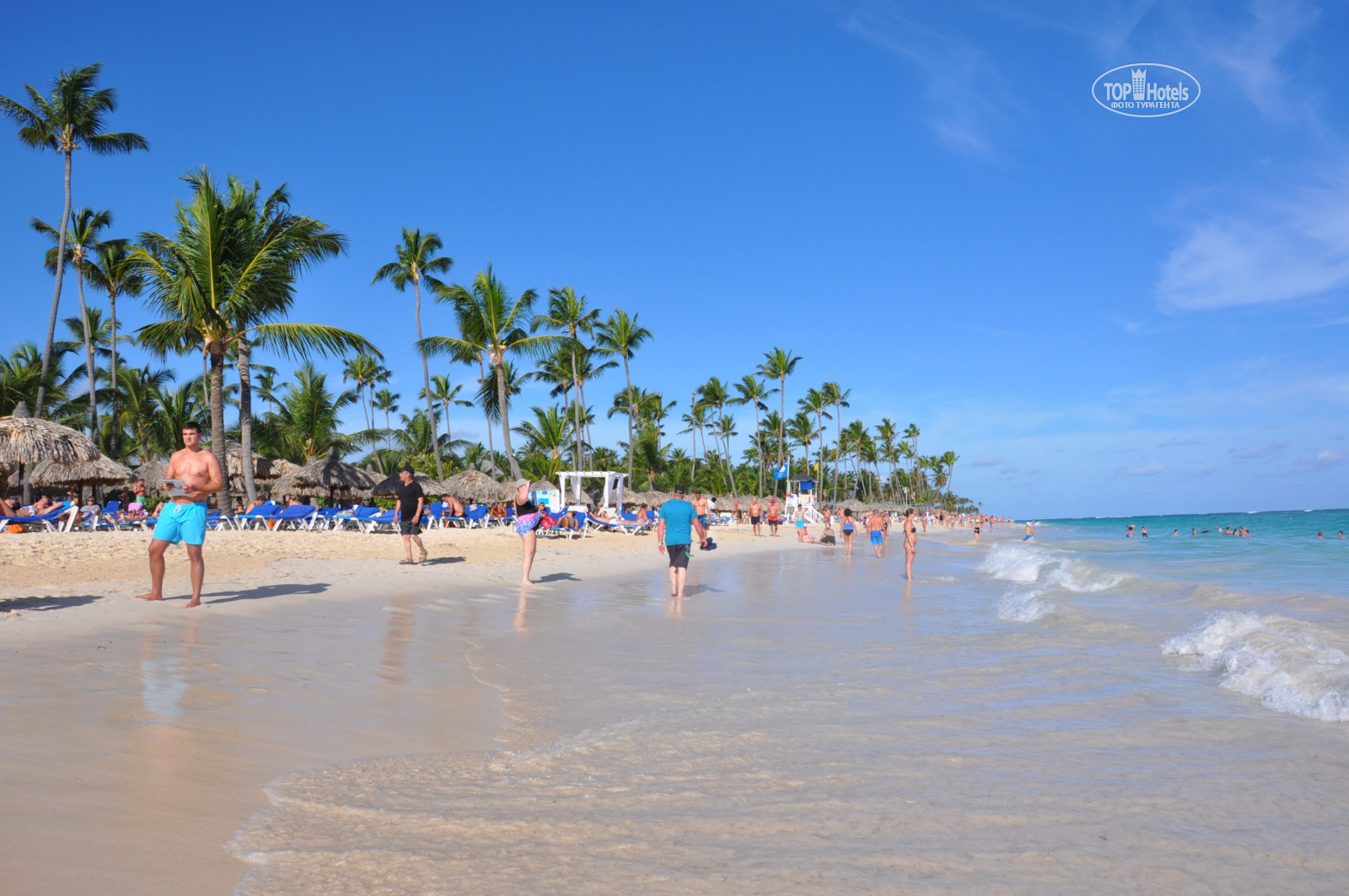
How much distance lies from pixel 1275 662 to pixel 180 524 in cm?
864

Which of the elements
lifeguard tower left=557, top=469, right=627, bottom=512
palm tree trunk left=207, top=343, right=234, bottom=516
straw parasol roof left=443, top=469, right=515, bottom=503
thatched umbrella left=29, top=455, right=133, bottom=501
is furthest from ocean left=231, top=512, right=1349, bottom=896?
straw parasol roof left=443, top=469, right=515, bottom=503

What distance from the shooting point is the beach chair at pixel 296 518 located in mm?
19578

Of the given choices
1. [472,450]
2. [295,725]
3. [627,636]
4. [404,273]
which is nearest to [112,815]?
[295,725]

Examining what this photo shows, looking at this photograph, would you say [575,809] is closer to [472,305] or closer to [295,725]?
[295,725]

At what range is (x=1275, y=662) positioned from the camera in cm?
543

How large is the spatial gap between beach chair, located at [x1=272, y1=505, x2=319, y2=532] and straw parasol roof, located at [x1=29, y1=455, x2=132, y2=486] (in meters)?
6.11

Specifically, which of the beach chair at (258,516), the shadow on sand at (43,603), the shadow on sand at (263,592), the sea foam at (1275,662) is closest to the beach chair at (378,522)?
the beach chair at (258,516)

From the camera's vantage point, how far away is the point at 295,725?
3.58 meters

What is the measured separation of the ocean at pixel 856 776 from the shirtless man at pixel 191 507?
2864 mm

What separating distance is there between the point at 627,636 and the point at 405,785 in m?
3.99

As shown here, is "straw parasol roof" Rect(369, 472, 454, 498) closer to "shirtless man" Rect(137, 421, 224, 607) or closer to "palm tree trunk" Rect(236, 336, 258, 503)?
"palm tree trunk" Rect(236, 336, 258, 503)

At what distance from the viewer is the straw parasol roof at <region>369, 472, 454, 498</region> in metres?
25.6

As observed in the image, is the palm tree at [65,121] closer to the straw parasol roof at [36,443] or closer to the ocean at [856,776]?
the straw parasol roof at [36,443]

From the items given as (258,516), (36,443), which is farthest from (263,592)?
(36,443)
